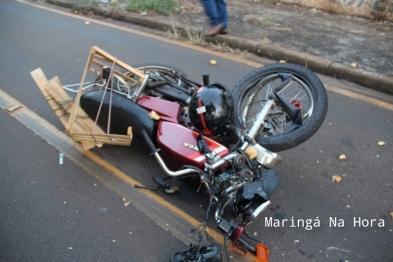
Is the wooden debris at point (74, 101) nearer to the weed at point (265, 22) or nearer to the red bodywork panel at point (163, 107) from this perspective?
the red bodywork panel at point (163, 107)

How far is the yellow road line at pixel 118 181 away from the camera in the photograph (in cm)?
290

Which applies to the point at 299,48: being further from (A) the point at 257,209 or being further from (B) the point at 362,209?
(A) the point at 257,209

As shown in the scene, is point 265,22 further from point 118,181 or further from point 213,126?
point 118,181

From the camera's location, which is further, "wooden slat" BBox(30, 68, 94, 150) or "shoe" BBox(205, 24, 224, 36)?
"shoe" BBox(205, 24, 224, 36)

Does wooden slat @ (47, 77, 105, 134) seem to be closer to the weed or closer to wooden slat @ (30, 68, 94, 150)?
wooden slat @ (30, 68, 94, 150)

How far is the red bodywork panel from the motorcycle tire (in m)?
0.57

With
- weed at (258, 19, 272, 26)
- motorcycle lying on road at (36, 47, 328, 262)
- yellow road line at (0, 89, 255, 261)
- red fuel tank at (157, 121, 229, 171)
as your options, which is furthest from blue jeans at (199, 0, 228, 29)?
red fuel tank at (157, 121, 229, 171)

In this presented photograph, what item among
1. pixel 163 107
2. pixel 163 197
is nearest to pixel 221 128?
pixel 163 107

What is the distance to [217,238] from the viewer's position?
281cm

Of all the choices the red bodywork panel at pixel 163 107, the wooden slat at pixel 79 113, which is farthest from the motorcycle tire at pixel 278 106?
the wooden slat at pixel 79 113

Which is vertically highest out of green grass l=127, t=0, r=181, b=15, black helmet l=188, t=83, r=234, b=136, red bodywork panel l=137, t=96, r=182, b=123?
green grass l=127, t=0, r=181, b=15

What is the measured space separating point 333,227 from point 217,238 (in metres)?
Answer: 0.95

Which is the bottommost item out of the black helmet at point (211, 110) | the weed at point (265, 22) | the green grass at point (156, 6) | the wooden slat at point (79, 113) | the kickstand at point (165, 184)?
the kickstand at point (165, 184)

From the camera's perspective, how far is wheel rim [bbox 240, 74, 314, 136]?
327 centimetres
